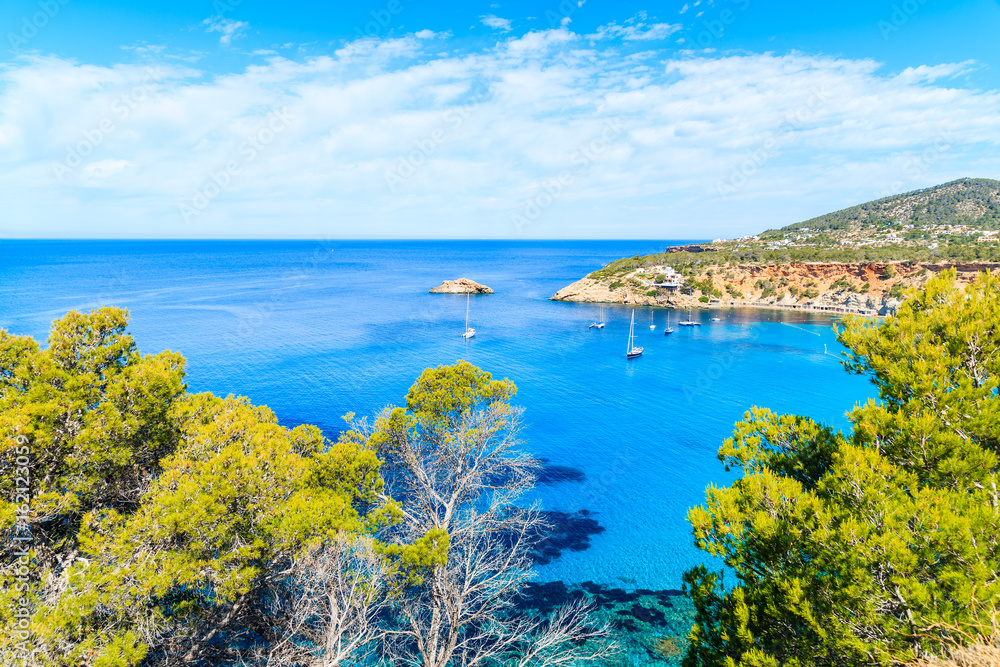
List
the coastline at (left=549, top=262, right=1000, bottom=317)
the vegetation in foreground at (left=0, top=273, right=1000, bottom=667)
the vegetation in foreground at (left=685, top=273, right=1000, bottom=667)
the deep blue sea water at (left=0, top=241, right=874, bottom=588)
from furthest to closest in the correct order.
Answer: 1. the coastline at (left=549, top=262, right=1000, bottom=317)
2. the deep blue sea water at (left=0, top=241, right=874, bottom=588)
3. the vegetation in foreground at (left=0, top=273, right=1000, bottom=667)
4. the vegetation in foreground at (left=685, top=273, right=1000, bottom=667)

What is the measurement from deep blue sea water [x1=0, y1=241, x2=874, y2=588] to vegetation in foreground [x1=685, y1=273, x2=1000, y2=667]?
43.3ft

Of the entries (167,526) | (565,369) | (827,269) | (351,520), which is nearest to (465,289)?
(565,369)

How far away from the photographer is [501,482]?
1105 inches

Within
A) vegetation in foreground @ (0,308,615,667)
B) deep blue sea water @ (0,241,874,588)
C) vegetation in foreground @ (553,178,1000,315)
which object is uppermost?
vegetation in foreground @ (553,178,1000,315)

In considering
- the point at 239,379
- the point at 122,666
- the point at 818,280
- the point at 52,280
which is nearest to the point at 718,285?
the point at 818,280

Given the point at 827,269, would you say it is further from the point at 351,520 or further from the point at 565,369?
the point at 351,520

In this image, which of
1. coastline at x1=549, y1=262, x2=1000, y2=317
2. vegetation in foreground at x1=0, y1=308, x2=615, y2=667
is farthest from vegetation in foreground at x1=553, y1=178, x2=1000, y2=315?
vegetation in foreground at x1=0, y1=308, x2=615, y2=667

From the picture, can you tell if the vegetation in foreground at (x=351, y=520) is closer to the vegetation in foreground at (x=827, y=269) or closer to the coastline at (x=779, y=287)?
the vegetation in foreground at (x=827, y=269)

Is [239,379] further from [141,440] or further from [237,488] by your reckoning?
[237,488]

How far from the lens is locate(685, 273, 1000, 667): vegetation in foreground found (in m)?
6.83

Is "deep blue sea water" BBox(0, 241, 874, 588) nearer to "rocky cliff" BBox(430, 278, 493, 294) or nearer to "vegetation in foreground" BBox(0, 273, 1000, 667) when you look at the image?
"rocky cliff" BBox(430, 278, 493, 294)

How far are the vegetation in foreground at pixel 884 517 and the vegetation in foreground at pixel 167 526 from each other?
7.47m

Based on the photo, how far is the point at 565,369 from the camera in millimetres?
52062

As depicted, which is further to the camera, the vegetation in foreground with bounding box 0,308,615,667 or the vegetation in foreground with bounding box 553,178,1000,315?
the vegetation in foreground with bounding box 553,178,1000,315
